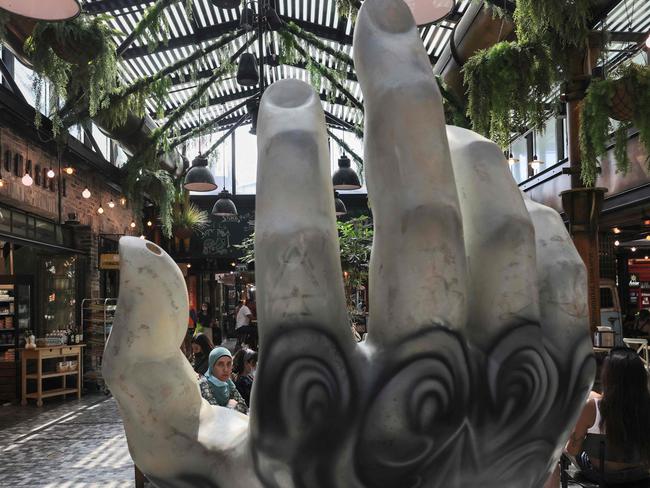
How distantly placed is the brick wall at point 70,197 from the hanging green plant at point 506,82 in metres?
6.25

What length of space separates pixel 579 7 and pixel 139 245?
3.47m

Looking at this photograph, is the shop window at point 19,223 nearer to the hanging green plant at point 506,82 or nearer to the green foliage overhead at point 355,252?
the green foliage overhead at point 355,252

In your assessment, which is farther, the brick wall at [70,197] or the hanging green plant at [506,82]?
the brick wall at [70,197]

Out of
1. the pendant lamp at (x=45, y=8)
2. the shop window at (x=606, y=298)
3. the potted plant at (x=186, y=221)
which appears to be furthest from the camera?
the potted plant at (x=186, y=221)

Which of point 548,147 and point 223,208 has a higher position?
point 548,147

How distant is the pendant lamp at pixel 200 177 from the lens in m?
8.62

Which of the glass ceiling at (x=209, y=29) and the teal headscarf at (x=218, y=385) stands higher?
the glass ceiling at (x=209, y=29)

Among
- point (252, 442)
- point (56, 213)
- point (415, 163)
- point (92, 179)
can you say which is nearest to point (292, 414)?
point (252, 442)

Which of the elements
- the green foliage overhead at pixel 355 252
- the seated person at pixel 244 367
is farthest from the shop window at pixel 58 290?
the seated person at pixel 244 367

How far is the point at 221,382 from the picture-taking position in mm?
4285

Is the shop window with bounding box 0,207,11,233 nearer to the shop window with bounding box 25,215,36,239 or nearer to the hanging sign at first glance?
the shop window with bounding box 25,215,36,239

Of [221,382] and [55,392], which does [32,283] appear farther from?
[221,382]

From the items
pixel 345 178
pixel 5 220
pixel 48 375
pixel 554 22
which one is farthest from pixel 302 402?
pixel 48 375

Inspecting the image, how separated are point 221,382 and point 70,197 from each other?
24.9 feet
